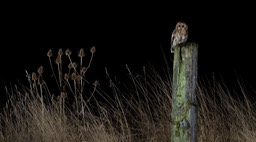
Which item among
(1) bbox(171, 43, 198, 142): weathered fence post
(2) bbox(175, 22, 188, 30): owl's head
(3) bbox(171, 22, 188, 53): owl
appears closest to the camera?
(1) bbox(171, 43, 198, 142): weathered fence post

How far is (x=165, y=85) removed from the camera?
5.81 meters

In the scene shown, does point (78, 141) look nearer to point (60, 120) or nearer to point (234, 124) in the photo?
point (60, 120)

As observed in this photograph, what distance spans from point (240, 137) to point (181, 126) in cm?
143

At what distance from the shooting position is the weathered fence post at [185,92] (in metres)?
4.44

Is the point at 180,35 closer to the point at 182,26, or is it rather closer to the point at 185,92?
the point at 182,26

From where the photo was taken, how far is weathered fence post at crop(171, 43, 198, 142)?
444cm

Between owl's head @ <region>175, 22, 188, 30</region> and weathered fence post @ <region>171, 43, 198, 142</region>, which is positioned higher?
owl's head @ <region>175, 22, 188, 30</region>

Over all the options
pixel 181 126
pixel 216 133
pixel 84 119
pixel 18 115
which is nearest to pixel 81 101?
pixel 84 119

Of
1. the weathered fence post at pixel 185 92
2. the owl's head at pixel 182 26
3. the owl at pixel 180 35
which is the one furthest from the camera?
the owl's head at pixel 182 26

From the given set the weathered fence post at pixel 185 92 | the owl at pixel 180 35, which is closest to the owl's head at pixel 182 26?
the owl at pixel 180 35

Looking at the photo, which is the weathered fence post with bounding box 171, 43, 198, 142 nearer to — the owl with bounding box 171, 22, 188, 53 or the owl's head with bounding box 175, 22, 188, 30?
the owl with bounding box 171, 22, 188, 53

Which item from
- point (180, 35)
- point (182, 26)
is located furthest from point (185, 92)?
point (182, 26)

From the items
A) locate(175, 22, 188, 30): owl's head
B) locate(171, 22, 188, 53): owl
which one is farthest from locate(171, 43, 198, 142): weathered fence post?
locate(175, 22, 188, 30): owl's head

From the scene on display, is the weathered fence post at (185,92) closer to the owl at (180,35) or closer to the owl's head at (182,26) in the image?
the owl at (180,35)
